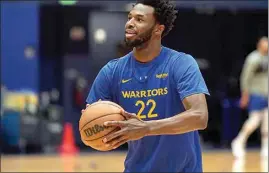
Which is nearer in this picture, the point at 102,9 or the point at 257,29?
the point at 102,9

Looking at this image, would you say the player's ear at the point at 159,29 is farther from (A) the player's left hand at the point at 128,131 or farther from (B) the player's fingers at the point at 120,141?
(B) the player's fingers at the point at 120,141

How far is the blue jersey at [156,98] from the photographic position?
368 cm

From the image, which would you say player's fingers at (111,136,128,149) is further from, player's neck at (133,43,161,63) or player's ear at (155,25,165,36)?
player's ear at (155,25,165,36)

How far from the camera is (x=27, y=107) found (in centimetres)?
1220

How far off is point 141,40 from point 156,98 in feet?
1.25

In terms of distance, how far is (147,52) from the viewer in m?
3.77

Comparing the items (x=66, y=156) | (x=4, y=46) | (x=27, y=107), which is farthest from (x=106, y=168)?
(x=4, y=46)

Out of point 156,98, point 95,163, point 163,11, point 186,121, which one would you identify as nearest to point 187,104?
point 186,121

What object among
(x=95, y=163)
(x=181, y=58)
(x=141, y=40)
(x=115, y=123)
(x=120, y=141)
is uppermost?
(x=141, y=40)

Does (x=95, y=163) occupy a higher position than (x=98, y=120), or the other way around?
(x=98, y=120)

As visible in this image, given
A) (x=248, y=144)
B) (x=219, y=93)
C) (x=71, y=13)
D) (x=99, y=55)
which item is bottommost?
(x=248, y=144)

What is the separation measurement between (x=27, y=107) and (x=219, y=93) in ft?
16.0

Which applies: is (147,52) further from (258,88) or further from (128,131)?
(258,88)

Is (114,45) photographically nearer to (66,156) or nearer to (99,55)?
(99,55)
